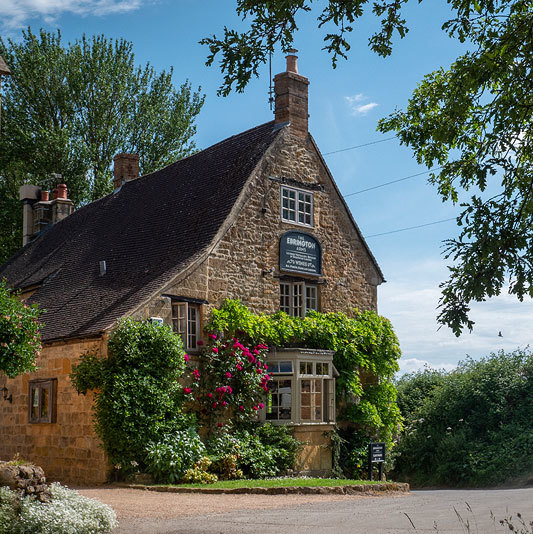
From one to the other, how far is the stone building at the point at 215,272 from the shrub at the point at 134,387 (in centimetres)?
54

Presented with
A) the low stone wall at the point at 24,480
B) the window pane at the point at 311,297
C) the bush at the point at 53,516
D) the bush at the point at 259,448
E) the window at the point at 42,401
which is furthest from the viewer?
the window pane at the point at 311,297

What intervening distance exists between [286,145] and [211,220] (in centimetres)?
329

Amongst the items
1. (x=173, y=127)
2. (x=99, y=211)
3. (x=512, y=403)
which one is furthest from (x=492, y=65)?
(x=173, y=127)

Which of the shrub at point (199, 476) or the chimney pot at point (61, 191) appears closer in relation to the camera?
the shrub at point (199, 476)

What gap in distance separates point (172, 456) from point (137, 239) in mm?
8022

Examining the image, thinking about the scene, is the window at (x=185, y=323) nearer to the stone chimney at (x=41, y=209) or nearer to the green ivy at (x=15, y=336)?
the green ivy at (x=15, y=336)

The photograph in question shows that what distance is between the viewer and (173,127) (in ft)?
129

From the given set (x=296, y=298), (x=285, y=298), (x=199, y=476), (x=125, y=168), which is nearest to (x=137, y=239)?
(x=285, y=298)

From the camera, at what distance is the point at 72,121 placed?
38312 mm

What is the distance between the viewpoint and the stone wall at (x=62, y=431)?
1862 centimetres

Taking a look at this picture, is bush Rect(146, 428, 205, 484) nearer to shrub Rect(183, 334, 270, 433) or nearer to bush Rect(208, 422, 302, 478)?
bush Rect(208, 422, 302, 478)

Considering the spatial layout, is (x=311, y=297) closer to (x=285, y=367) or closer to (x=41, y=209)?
(x=285, y=367)

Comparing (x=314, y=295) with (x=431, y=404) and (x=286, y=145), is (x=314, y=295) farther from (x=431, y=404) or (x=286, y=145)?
(x=431, y=404)

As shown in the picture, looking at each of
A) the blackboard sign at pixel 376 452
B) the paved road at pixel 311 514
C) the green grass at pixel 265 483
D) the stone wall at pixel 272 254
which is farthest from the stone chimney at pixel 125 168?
the paved road at pixel 311 514
